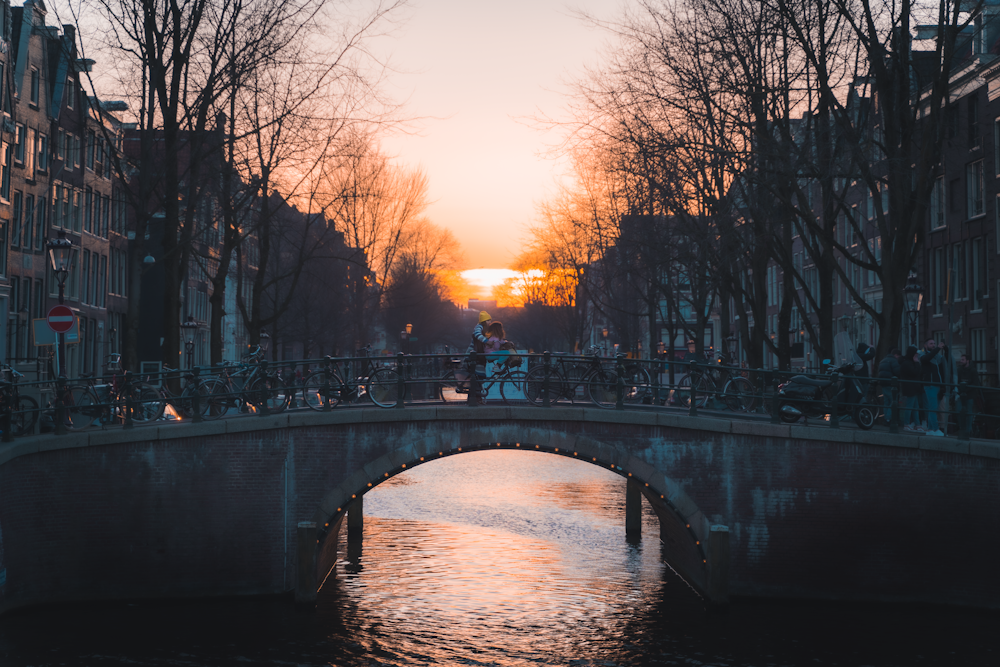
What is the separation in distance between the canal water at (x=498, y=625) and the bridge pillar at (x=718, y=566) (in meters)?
0.35

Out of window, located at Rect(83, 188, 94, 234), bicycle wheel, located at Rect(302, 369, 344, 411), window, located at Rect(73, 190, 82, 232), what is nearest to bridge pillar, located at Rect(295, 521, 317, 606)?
bicycle wheel, located at Rect(302, 369, 344, 411)

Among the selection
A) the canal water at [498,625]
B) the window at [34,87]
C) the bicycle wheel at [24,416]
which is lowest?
the canal water at [498,625]

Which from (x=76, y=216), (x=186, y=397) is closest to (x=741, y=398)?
(x=186, y=397)

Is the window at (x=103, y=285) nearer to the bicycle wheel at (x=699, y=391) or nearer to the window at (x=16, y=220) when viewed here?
the window at (x=16, y=220)

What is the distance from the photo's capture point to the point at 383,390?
2128cm

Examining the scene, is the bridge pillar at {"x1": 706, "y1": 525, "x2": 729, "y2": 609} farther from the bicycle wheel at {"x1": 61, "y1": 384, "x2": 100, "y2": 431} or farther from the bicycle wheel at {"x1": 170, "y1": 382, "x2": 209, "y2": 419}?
the bicycle wheel at {"x1": 61, "y1": 384, "x2": 100, "y2": 431}

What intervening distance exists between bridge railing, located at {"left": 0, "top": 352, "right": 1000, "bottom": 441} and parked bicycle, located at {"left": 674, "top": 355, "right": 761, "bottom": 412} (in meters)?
0.02

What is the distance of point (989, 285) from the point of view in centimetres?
3941

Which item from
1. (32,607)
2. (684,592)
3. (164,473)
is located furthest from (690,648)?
(32,607)

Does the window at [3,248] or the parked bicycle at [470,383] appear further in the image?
the window at [3,248]

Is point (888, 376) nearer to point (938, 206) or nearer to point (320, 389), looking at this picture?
point (320, 389)

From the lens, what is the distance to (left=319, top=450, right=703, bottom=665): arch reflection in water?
18750 millimetres

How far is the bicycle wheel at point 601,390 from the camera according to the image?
70.6ft

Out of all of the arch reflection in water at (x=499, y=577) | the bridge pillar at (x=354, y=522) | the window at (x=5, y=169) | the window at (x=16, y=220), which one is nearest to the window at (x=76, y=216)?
the window at (x=16, y=220)
